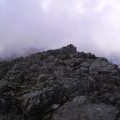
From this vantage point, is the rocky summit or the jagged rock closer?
the jagged rock

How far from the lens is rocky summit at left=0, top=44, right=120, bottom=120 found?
2547 centimetres

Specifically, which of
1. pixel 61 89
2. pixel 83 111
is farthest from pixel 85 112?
pixel 61 89

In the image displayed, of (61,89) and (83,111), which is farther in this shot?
(61,89)

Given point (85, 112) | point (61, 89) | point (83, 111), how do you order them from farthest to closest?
point (61, 89) < point (83, 111) < point (85, 112)

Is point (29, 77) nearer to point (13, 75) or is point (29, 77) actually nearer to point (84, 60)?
point (13, 75)

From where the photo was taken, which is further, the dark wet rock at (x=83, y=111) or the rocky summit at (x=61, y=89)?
the rocky summit at (x=61, y=89)

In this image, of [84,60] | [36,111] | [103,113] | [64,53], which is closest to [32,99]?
[36,111]

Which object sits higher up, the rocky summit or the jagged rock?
the rocky summit

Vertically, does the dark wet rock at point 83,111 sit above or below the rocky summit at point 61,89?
below

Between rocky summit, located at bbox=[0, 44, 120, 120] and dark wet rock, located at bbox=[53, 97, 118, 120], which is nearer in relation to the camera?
dark wet rock, located at bbox=[53, 97, 118, 120]

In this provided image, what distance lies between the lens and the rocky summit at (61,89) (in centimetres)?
2547

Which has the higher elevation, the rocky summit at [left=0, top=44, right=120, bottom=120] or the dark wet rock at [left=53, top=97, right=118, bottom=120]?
the rocky summit at [left=0, top=44, right=120, bottom=120]

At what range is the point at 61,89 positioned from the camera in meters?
27.7

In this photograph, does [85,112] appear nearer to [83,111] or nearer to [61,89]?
[83,111]
